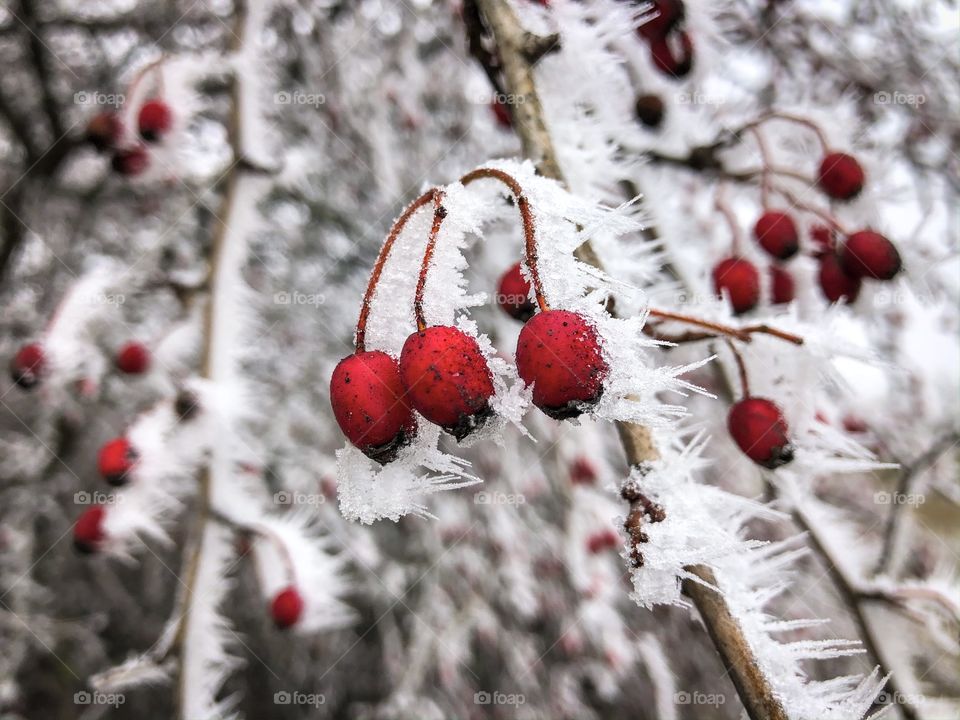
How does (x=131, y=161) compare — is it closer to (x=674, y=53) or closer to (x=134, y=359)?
(x=134, y=359)

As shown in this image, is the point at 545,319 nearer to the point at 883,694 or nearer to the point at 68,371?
the point at 883,694

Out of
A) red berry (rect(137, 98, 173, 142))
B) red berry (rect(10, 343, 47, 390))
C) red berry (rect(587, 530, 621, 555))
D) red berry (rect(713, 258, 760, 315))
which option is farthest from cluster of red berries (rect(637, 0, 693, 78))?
red berry (rect(587, 530, 621, 555))

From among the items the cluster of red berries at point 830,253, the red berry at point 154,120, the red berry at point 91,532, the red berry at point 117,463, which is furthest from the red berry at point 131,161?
the cluster of red berries at point 830,253

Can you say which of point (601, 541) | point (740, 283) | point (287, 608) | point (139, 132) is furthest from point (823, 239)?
point (601, 541)

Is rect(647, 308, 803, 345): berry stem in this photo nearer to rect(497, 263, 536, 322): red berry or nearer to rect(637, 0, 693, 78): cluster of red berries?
rect(497, 263, 536, 322): red berry

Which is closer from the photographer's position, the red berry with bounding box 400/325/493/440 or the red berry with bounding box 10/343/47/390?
the red berry with bounding box 400/325/493/440

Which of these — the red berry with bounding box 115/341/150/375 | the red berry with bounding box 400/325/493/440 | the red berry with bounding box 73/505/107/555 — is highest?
the red berry with bounding box 400/325/493/440

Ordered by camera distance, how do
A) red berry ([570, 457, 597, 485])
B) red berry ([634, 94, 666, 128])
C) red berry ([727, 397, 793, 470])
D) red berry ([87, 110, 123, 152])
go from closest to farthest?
red berry ([727, 397, 793, 470]), red berry ([634, 94, 666, 128]), red berry ([87, 110, 123, 152]), red berry ([570, 457, 597, 485])
